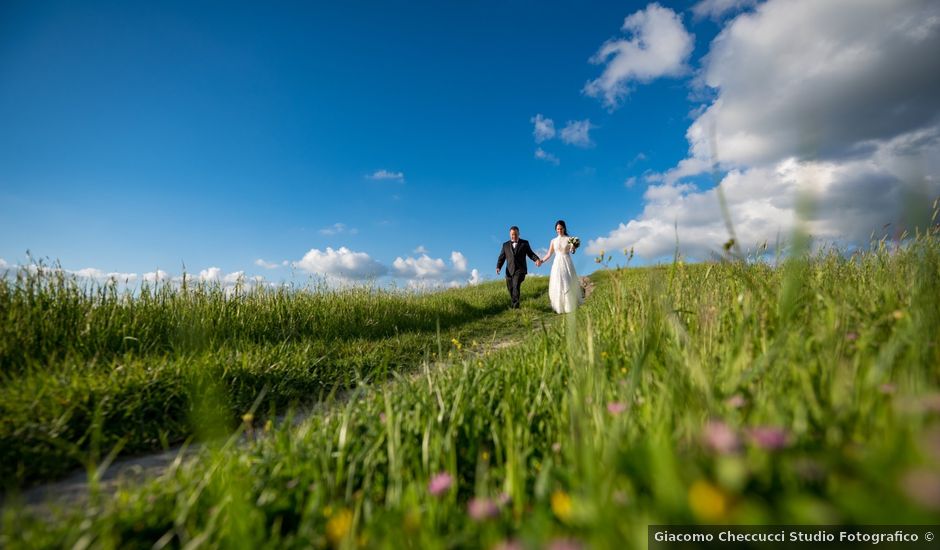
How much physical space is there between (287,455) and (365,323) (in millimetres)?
7171

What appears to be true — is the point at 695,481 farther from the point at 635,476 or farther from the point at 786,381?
the point at 786,381

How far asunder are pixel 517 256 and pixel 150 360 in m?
11.5

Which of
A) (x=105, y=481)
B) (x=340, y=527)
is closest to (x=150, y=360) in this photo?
(x=105, y=481)

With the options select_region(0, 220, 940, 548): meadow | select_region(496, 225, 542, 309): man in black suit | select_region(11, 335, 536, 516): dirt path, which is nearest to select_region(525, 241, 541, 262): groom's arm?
select_region(496, 225, 542, 309): man in black suit

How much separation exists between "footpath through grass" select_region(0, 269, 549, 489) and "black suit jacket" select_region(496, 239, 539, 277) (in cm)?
562

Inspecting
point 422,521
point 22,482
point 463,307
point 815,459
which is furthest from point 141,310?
point 463,307

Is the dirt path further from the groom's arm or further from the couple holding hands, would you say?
the groom's arm

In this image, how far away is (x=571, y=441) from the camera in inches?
65.1

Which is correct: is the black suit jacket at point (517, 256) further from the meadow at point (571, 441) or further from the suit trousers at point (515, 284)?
the meadow at point (571, 441)

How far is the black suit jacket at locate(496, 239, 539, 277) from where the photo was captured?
14602 mm

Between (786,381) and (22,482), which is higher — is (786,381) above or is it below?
above

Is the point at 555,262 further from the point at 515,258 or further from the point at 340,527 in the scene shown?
the point at 340,527

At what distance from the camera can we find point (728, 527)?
0.92 meters

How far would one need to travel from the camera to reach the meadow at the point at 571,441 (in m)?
0.98
